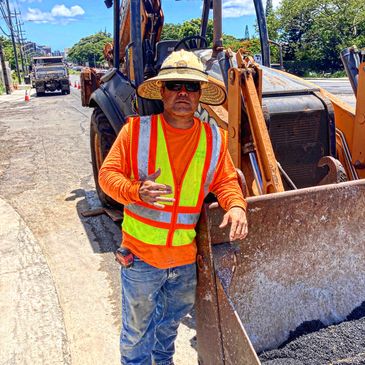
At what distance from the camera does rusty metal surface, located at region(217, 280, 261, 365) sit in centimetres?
189

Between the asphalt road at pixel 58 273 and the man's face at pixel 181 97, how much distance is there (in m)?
1.49

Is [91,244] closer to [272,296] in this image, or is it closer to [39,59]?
[272,296]

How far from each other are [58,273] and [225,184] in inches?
84.5

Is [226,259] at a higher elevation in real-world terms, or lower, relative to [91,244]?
Answer: higher

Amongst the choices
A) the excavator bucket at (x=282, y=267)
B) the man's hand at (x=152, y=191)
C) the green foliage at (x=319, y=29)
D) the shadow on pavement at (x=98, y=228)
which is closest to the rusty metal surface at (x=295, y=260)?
the excavator bucket at (x=282, y=267)

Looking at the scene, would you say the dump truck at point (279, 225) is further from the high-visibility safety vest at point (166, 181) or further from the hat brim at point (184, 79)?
the hat brim at point (184, 79)

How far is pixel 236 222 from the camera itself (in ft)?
6.28

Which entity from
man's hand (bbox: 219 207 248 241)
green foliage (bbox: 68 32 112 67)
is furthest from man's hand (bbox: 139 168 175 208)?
green foliage (bbox: 68 32 112 67)

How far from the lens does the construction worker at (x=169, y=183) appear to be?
1961mm

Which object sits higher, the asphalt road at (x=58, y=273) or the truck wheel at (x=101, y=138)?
the truck wheel at (x=101, y=138)

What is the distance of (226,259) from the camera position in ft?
7.21

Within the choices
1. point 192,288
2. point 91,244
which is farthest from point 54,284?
point 192,288

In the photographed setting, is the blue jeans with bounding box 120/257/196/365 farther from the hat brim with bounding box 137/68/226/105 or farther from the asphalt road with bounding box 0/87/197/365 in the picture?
the hat brim with bounding box 137/68/226/105

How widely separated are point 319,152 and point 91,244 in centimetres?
221
